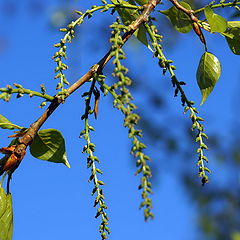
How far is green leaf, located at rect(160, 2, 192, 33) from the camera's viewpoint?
0.77 m

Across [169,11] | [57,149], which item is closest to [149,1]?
[169,11]

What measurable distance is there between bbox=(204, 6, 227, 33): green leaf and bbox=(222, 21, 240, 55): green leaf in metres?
0.05

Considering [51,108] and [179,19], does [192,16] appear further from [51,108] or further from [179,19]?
[51,108]

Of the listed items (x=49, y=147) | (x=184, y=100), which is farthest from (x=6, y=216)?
(x=184, y=100)

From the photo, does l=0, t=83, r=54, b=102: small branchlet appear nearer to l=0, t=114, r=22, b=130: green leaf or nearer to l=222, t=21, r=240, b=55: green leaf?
l=0, t=114, r=22, b=130: green leaf

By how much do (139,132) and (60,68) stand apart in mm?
207

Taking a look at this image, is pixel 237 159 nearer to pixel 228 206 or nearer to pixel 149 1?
pixel 228 206

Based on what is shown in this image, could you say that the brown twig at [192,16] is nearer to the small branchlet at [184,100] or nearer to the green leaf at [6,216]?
the small branchlet at [184,100]

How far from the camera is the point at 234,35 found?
0.77 metres

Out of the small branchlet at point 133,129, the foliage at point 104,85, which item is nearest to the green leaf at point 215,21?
the foliage at point 104,85

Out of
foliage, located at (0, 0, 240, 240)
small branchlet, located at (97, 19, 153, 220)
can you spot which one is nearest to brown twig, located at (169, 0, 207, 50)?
foliage, located at (0, 0, 240, 240)

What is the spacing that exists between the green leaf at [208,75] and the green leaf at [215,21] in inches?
2.0

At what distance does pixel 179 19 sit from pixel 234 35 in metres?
0.08

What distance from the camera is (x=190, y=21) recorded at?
0.77 meters
